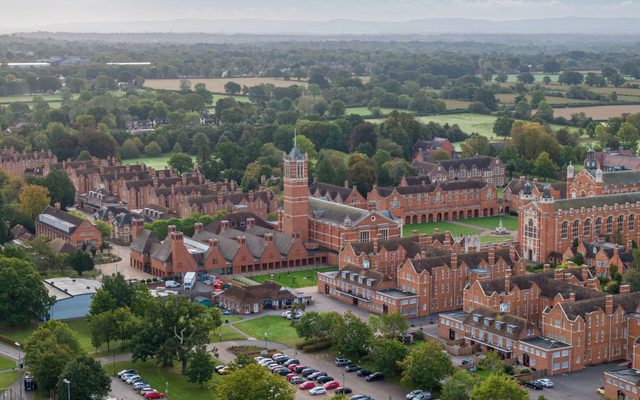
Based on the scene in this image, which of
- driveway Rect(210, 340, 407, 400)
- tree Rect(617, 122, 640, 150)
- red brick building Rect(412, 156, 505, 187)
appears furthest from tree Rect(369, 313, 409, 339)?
tree Rect(617, 122, 640, 150)

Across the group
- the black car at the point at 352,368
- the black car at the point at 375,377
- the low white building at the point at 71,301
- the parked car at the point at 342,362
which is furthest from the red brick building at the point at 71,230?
the black car at the point at 375,377

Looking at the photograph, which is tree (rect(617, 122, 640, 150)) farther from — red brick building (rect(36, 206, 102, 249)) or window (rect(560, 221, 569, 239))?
red brick building (rect(36, 206, 102, 249))

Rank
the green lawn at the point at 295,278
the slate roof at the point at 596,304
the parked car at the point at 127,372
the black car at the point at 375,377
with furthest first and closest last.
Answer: the green lawn at the point at 295,278 < the slate roof at the point at 596,304 < the parked car at the point at 127,372 < the black car at the point at 375,377

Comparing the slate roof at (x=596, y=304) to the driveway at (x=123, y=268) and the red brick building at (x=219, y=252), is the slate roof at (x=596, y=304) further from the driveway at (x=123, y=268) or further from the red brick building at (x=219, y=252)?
the driveway at (x=123, y=268)

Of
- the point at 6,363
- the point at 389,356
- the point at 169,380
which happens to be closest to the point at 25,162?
the point at 6,363

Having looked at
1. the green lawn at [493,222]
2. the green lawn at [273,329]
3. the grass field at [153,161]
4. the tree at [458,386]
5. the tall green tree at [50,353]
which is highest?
the tall green tree at [50,353]
